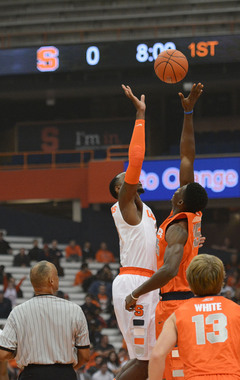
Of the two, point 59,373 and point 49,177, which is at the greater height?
point 49,177

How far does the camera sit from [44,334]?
452 centimetres

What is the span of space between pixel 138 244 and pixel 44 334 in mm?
1239

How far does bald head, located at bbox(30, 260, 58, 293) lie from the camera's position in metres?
4.56

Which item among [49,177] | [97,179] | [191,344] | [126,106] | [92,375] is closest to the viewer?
[191,344]

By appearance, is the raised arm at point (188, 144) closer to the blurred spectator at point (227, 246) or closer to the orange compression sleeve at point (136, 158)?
the orange compression sleeve at point (136, 158)

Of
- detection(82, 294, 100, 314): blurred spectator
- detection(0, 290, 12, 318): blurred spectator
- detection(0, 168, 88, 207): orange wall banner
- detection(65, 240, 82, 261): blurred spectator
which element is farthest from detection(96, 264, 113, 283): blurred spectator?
detection(0, 168, 88, 207): orange wall banner

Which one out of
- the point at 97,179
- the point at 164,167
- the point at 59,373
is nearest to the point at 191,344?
the point at 59,373

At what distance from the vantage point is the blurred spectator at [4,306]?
15.3m

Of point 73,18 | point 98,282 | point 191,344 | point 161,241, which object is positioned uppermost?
point 73,18

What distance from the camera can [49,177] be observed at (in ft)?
74.1

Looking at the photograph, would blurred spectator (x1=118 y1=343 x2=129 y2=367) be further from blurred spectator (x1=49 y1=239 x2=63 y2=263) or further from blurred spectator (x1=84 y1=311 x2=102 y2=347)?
blurred spectator (x1=49 y1=239 x2=63 y2=263)

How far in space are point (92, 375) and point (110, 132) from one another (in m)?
13.6

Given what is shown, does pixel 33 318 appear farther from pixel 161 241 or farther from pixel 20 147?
pixel 20 147

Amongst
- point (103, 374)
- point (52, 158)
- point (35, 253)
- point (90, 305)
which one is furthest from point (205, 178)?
point (103, 374)
